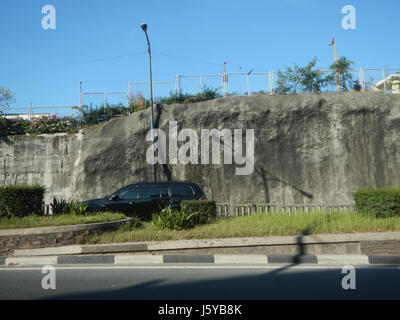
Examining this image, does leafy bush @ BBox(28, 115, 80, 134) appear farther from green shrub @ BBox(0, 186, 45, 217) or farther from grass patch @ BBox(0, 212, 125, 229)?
grass patch @ BBox(0, 212, 125, 229)

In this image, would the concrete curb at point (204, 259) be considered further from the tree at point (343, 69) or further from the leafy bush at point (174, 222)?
the tree at point (343, 69)

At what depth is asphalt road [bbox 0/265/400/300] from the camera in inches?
182

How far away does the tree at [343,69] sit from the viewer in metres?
19.7

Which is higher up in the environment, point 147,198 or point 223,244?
point 147,198

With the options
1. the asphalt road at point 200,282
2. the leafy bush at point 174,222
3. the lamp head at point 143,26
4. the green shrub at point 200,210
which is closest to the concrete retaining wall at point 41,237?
the asphalt road at point 200,282

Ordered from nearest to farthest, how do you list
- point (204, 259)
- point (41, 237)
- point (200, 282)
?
point (200, 282) → point (204, 259) → point (41, 237)

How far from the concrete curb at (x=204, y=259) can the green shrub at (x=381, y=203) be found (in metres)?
2.21

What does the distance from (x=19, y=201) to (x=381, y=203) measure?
31.7ft

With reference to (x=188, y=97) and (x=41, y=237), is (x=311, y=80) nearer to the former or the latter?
(x=188, y=97)

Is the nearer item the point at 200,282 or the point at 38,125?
the point at 200,282

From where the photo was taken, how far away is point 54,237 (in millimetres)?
7844

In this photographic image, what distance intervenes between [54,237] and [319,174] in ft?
41.6

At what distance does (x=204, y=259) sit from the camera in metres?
7.17

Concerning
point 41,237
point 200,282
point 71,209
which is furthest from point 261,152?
point 200,282
